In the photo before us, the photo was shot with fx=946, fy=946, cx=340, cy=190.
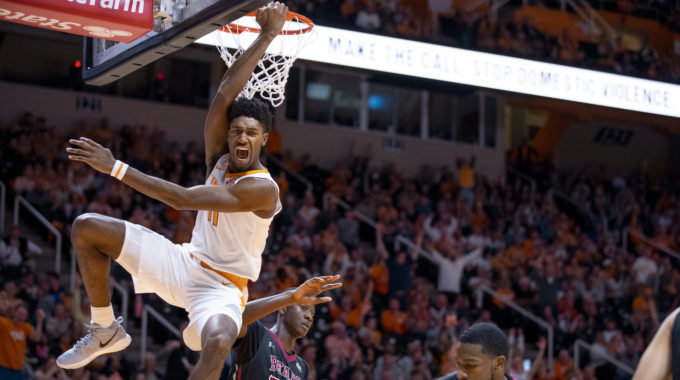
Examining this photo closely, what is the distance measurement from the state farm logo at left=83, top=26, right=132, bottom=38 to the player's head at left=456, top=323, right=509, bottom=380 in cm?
272

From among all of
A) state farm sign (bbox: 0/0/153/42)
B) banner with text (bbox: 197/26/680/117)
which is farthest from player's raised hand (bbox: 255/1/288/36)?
banner with text (bbox: 197/26/680/117)

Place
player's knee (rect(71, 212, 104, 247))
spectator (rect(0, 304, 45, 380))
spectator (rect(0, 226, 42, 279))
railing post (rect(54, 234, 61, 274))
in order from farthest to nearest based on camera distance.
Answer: railing post (rect(54, 234, 61, 274)), spectator (rect(0, 226, 42, 279)), spectator (rect(0, 304, 45, 380)), player's knee (rect(71, 212, 104, 247))

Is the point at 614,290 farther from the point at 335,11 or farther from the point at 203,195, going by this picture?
the point at 203,195

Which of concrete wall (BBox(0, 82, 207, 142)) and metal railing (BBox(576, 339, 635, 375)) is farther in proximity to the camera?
concrete wall (BBox(0, 82, 207, 142))

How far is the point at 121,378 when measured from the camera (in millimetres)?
10500

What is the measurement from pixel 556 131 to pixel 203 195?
→ 19.1 m

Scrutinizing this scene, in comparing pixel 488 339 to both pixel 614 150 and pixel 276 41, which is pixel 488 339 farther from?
pixel 614 150

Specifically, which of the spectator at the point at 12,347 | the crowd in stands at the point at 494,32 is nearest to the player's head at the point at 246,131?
the spectator at the point at 12,347

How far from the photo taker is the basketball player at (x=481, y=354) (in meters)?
5.46

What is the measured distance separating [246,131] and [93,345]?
149 centimetres

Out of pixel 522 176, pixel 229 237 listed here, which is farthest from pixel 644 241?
pixel 229 237

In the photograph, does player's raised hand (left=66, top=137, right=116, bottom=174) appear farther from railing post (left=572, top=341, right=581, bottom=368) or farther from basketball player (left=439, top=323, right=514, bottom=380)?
railing post (left=572, top=341, right=581, bottom=368)

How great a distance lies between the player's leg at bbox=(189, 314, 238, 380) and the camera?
4773 millimetres

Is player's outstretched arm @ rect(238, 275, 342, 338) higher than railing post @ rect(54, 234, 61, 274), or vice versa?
player's outstretched arm @ rect(238, 275, 342, 338)
